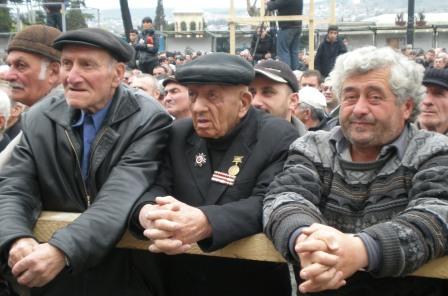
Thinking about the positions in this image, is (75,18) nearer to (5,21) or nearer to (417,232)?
(5,21)

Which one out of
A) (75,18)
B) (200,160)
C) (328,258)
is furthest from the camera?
(75,18)

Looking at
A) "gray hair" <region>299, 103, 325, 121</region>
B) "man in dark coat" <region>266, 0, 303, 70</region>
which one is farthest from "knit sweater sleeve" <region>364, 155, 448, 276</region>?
"man in dark coat" <region>266, 0, 303, 70</region>

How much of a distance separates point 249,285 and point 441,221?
0.91 meters

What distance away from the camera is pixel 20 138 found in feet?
9.27

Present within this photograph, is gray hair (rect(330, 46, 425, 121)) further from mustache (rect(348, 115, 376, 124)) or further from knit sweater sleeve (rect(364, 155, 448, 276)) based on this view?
knit sweater sleeve (rect(364, 155, 448, 276))

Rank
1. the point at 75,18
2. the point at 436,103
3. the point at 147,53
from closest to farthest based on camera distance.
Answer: the point at 436,103 < the point at 147,53 < the point at 75,18

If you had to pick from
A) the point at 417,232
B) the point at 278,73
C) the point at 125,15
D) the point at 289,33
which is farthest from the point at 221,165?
the point at 125,15

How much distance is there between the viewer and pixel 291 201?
2225 mm

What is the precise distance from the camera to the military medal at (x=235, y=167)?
252 centimetres

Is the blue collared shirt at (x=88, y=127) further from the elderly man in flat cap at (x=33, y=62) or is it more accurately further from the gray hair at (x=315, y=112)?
the gray hair at (x=315, y=112)

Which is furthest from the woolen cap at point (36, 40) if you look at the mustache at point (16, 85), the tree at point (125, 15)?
the tree at point (125, 15)

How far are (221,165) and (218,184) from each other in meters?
0.09

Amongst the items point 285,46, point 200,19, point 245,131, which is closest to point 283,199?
point 245,131

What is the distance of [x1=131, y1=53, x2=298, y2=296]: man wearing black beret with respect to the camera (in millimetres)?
2502
